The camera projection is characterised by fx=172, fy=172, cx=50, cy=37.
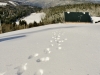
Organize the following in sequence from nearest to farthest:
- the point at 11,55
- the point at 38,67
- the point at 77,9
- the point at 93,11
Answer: the point at 38,67, the point at 11,55, the point at 93,11, the point at 77,9

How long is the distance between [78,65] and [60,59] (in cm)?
53

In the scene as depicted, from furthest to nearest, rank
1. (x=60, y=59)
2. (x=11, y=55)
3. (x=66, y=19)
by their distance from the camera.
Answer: (x=66, y=19) < (x=11, y=55) < (x=60, y=59)

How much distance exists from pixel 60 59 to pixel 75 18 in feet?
70.9

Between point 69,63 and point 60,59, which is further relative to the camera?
point 60,59

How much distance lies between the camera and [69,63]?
3.36 m

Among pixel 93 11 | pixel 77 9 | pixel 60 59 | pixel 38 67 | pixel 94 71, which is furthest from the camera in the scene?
pixel 77 9

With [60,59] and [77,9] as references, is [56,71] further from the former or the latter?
[77,9]

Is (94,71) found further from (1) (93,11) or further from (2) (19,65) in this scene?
(1) (93,11)

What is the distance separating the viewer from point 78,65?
325 cm

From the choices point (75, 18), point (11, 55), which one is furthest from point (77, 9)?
point (11, 55)

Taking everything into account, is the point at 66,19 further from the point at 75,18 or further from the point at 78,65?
the point at 78,65

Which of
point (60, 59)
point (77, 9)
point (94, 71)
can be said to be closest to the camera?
point (94, 71)

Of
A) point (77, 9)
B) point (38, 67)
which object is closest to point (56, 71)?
point (38, 67)

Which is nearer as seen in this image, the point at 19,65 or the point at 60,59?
the point at 19,65
